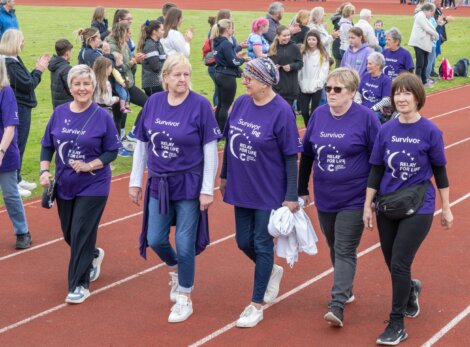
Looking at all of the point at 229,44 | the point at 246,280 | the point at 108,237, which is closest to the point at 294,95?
the point at 229,44

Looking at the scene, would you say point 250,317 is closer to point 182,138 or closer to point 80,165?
point 182,138

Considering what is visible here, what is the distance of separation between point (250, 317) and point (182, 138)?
5.04ft

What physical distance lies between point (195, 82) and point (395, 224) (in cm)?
1520

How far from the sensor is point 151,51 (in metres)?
13.7

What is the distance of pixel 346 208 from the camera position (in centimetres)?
690

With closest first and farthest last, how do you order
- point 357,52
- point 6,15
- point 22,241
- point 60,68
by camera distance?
point 22,241, point 60,68, point 357,52, point 6,15

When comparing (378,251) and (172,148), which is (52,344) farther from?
(378,251)

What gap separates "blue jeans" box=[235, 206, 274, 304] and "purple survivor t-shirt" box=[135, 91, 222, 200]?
0.43 m

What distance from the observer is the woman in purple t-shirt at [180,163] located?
22.9ft

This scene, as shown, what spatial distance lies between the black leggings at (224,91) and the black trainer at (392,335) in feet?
27.0

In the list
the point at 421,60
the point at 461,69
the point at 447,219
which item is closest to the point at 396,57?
the point at 421,60

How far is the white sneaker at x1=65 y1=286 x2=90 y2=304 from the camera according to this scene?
7.61 metres

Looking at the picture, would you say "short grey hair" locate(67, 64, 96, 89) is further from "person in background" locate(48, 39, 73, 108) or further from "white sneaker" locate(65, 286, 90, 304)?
"person in background" locate(48, 39, 73, 108)

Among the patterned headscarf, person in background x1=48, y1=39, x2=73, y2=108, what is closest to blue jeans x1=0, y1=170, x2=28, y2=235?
person in background x1=48, y1=39, x2=73, y2=108
